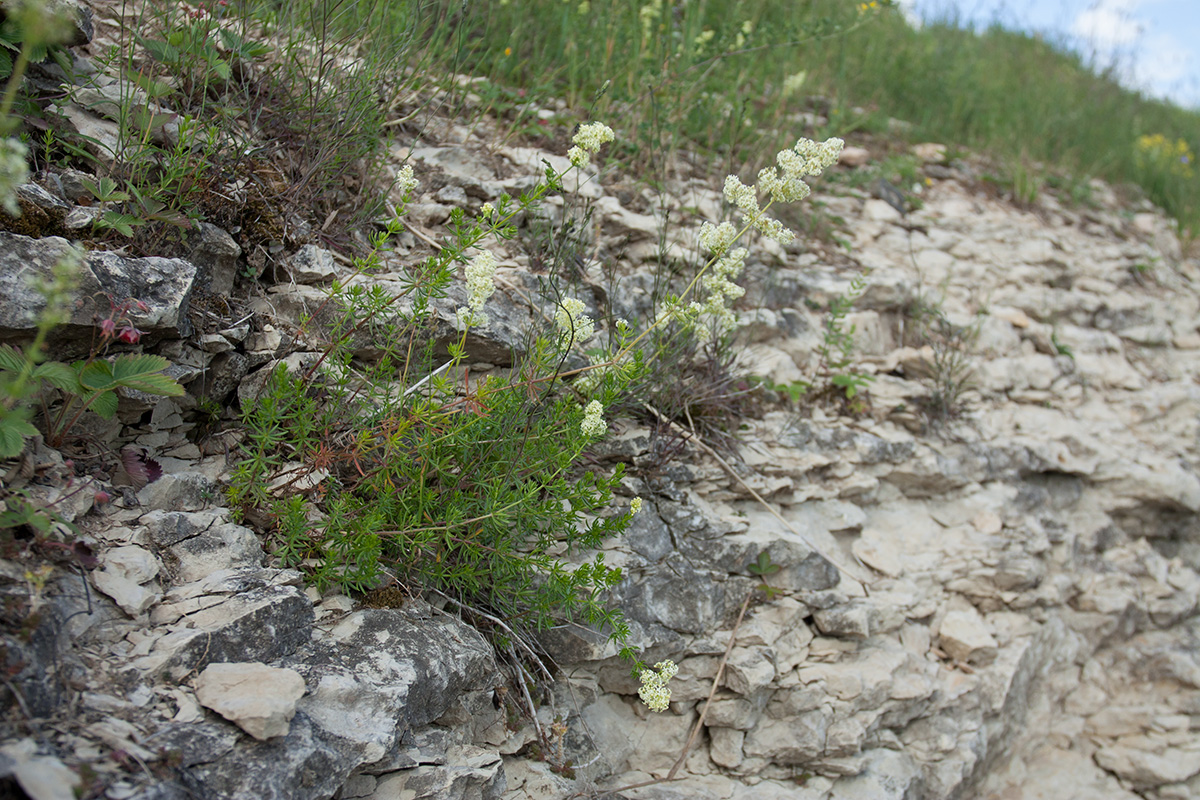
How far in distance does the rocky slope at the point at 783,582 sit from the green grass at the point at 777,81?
596mm

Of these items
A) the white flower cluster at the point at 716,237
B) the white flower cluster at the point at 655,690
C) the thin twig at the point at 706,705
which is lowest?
the thin twig at the point at 706,705

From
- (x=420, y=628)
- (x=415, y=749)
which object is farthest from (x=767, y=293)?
(x=415, y=749)

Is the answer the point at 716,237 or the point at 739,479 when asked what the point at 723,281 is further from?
Answer: the point at 739,479

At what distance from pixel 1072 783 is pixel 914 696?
170 centimetres

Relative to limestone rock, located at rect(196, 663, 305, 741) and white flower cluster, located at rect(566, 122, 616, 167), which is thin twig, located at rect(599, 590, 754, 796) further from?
white flower cluster, located at rect(566, 122, 616, 167)

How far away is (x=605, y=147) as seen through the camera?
4.96 m

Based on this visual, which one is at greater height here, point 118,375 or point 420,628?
point 118,375

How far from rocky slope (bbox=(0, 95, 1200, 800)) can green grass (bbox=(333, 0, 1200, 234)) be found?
60cm

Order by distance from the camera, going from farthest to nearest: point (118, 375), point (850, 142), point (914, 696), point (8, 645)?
A: point (850, 142), point (914, 696), point (118, 375), point (8, 645)

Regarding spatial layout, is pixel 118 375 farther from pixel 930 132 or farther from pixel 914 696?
pixel 930 132

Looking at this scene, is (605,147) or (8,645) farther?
(605,147)

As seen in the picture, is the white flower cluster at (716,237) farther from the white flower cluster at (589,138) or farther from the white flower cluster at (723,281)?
the white flower cluster at (589,138)

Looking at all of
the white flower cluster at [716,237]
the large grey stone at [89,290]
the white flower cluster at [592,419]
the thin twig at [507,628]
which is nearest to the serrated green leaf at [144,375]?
the large grey stone at [89,290]

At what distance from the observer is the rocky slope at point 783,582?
6.73 ft
